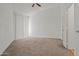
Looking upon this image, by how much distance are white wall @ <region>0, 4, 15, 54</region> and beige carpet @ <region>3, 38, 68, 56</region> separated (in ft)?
0.27

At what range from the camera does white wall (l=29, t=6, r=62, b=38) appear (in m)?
1.92

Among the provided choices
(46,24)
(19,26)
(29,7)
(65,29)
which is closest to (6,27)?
(19,26)

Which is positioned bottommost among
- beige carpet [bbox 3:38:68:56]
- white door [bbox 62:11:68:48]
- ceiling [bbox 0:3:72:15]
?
beige carpet [bbox 3:38:68:56]

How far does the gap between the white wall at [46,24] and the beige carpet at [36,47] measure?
82 mm

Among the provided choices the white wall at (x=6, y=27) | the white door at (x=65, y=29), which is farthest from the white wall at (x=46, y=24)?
the white wall at (x=6, y=27)

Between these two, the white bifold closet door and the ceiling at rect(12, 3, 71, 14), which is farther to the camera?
the white bifold closet door

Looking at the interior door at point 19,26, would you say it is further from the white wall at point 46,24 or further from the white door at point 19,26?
the white wall at point 46,24

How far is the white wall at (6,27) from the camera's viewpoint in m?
1.83

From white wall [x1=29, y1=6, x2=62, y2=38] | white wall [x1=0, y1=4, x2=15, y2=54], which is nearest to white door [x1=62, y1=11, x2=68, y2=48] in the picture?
white wall [x1=29, y1=6, x2=62, y2=38]

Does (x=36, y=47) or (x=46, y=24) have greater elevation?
(x=46, y=24)

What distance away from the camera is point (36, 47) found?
1906 millimetres

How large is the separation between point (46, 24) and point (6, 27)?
55cm

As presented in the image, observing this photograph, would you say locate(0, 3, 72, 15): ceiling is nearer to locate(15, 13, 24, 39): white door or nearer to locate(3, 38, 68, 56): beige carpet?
locate(15, 13, 24, 39): white door

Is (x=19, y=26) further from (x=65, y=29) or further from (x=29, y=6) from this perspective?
(x=65, y=29)
